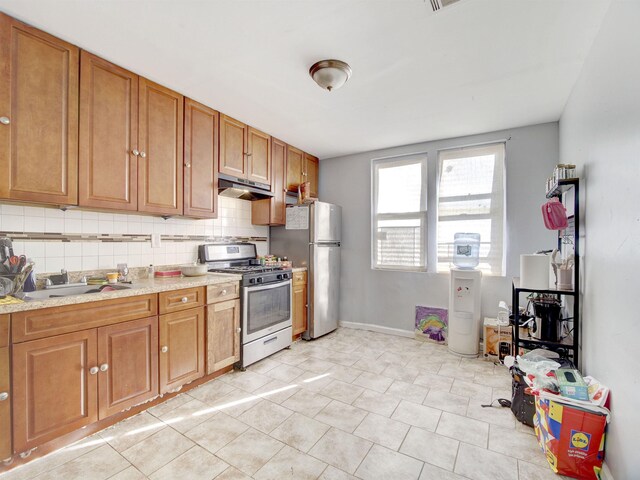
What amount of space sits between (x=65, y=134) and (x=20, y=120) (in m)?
0.20

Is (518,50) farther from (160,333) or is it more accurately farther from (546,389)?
(160,333)

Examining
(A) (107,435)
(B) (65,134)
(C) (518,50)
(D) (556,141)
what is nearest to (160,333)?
(A) (107,435)

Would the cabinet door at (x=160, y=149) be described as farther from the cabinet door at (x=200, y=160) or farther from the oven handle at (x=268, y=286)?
the oven handle at (x=268, y=286)

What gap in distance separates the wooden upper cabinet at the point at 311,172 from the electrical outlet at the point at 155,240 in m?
2.02

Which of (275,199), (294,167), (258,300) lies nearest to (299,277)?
(258,300)

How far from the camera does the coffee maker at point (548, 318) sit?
6.72 feet

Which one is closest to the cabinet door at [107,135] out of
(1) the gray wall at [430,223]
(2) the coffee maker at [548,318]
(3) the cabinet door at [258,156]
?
A: (3) the cabinet door at [258,156]

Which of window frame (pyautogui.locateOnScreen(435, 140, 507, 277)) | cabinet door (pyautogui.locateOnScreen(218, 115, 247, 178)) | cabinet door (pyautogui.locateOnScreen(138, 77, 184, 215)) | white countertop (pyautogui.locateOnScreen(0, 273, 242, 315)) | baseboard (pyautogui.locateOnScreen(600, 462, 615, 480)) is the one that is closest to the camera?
baseboard (pyautogui.locateOnScreen(600, 462, 615, 480))

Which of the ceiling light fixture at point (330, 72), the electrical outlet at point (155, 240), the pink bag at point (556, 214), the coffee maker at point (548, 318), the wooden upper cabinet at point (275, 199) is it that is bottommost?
the coffee maker at point (548, 318)

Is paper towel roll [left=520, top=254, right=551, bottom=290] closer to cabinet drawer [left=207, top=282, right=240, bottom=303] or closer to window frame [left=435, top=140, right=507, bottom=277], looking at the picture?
window frame [left=435, top=140, right=507, bottom=277]

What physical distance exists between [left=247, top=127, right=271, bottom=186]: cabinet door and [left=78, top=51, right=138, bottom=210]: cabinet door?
1153 mm

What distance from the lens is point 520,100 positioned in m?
2.50

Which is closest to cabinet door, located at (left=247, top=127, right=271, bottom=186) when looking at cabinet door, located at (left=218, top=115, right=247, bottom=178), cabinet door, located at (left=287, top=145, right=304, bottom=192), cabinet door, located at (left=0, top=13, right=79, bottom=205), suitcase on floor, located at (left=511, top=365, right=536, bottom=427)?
cabinet door, located at (left=218, top=115, right=247, bottom=178)

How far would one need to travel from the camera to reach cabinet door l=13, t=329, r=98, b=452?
1492 mm
